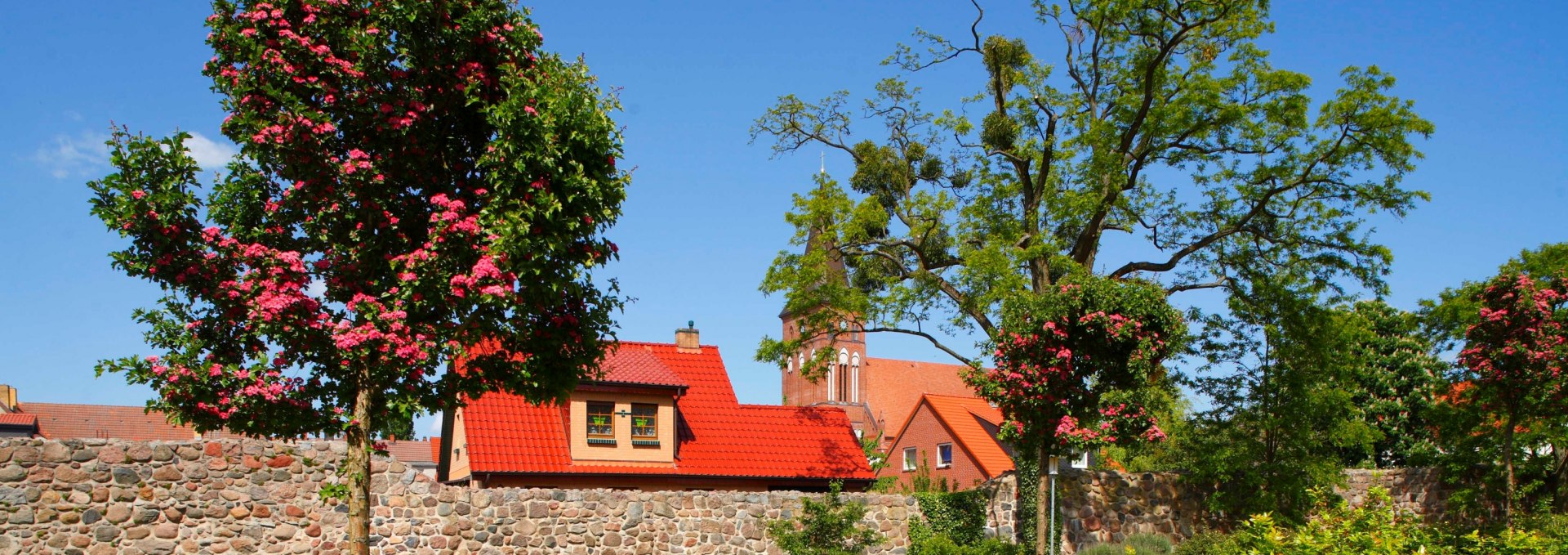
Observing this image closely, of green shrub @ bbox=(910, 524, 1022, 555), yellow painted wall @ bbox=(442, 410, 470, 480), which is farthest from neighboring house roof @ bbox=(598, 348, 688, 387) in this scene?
green shrub @ bbox=(910, 524, 1022, 555)

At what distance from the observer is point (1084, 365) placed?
16297 millimetres

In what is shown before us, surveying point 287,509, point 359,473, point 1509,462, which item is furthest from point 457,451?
point 1509,462

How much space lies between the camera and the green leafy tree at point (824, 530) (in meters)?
16.6

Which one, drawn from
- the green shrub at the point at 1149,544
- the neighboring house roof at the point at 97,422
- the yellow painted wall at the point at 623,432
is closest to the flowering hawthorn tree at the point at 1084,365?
the green shrub at the point at 1149,544

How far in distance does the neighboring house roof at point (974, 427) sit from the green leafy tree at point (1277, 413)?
12657mm

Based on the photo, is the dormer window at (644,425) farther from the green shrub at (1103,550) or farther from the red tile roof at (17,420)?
the red tile roof at (17,420)

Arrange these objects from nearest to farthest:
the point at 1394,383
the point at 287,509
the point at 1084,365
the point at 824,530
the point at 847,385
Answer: the point at 287,509 < the point at 1084,365 < the point at 824,530 < the point at 1394,383 < the point at 847,385

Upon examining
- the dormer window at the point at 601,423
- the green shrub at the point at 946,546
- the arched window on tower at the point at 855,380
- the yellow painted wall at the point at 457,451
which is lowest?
the green shrub at the point at 946,546

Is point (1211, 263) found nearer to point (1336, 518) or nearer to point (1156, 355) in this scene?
point (1156, 355)

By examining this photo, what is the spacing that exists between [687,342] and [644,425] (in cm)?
396

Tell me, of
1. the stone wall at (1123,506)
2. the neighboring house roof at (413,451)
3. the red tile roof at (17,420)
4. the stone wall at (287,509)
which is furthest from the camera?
the neighboring house roof at (413,451)

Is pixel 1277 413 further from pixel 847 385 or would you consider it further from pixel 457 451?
pixel 847 385

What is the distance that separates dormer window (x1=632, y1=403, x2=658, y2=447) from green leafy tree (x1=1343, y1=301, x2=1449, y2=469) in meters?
17.7

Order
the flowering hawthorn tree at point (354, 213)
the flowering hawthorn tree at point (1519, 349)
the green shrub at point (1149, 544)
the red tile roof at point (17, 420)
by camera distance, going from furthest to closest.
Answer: the red tile roof at point (17, 420) → the flowering hawthorn tree at point (1519, 349) → the green shrub at point (1149, 544) → the flowering hawthorn tree at point (354, 213)
